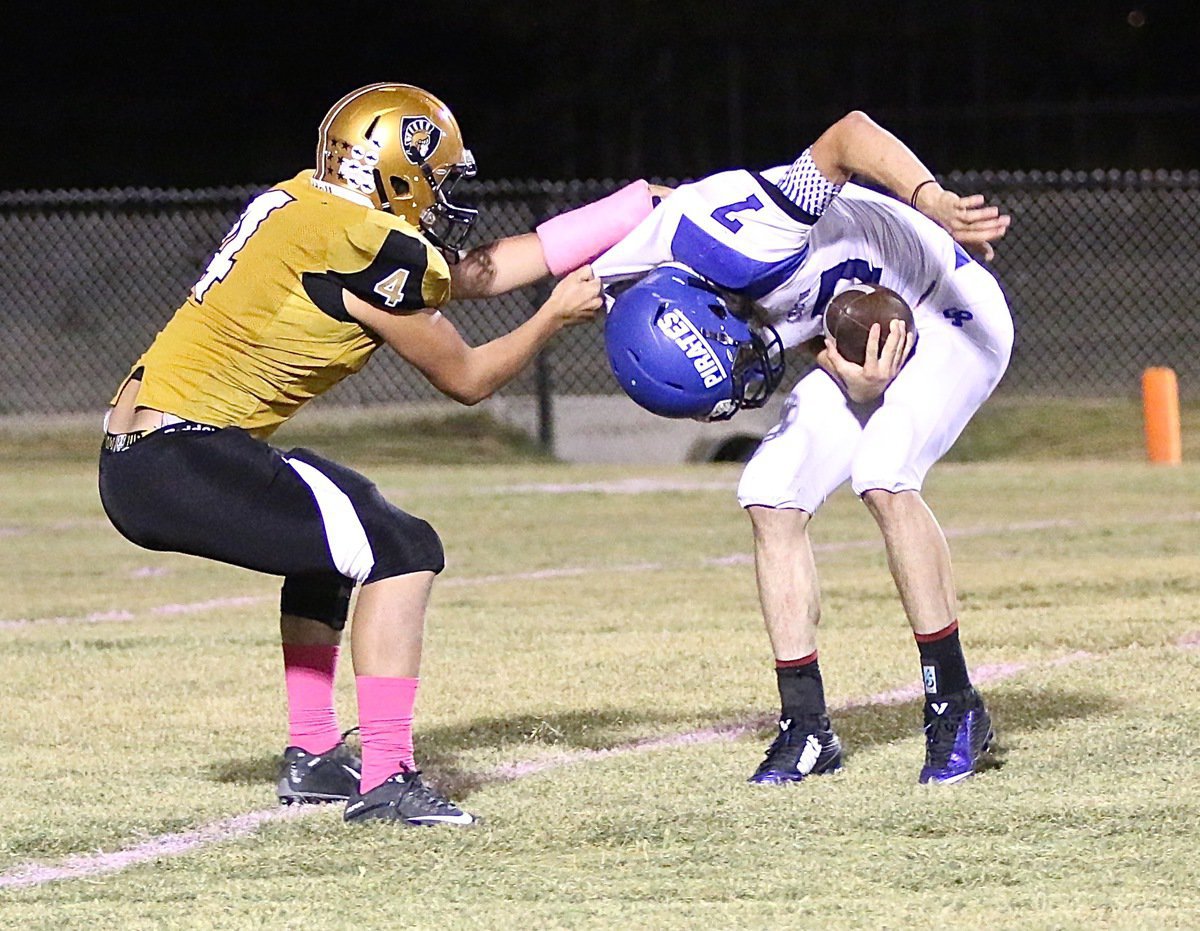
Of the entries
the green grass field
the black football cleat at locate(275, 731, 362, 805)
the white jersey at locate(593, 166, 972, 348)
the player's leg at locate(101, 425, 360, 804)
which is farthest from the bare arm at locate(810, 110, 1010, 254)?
the black football cleat at locate(275, 731, 362, 805)

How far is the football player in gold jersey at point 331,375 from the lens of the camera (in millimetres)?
5004

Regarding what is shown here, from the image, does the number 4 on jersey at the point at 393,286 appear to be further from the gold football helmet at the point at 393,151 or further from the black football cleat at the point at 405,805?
the black football cleat at the point at 405,805

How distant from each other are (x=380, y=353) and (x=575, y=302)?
12.3 m

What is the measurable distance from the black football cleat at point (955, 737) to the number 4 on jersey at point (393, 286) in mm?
1741

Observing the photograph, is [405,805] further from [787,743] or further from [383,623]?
[787,743]

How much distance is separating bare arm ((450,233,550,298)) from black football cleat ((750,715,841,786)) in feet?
4.42

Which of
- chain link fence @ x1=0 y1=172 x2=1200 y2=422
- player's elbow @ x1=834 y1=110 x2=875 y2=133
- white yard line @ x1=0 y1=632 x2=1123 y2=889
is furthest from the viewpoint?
chain link fence @ x1=0 y1=172 x2=1200 y2=422

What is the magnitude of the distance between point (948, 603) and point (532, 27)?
22812mm

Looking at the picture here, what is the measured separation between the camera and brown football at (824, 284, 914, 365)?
5375 millimetres

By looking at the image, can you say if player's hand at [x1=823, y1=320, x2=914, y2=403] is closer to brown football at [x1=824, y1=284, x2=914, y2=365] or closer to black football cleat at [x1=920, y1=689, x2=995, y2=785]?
brown football at [x1=824, y1=284, x2=914, y2=365]

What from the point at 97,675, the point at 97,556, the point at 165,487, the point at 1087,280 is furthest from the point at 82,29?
the point at 165,487

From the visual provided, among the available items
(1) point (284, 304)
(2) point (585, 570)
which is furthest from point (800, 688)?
(2) point (585, 570)

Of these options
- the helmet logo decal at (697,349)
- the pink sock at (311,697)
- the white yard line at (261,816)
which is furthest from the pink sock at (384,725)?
the helmet logo decal at (697,349)

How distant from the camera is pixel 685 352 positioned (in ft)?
16.9
